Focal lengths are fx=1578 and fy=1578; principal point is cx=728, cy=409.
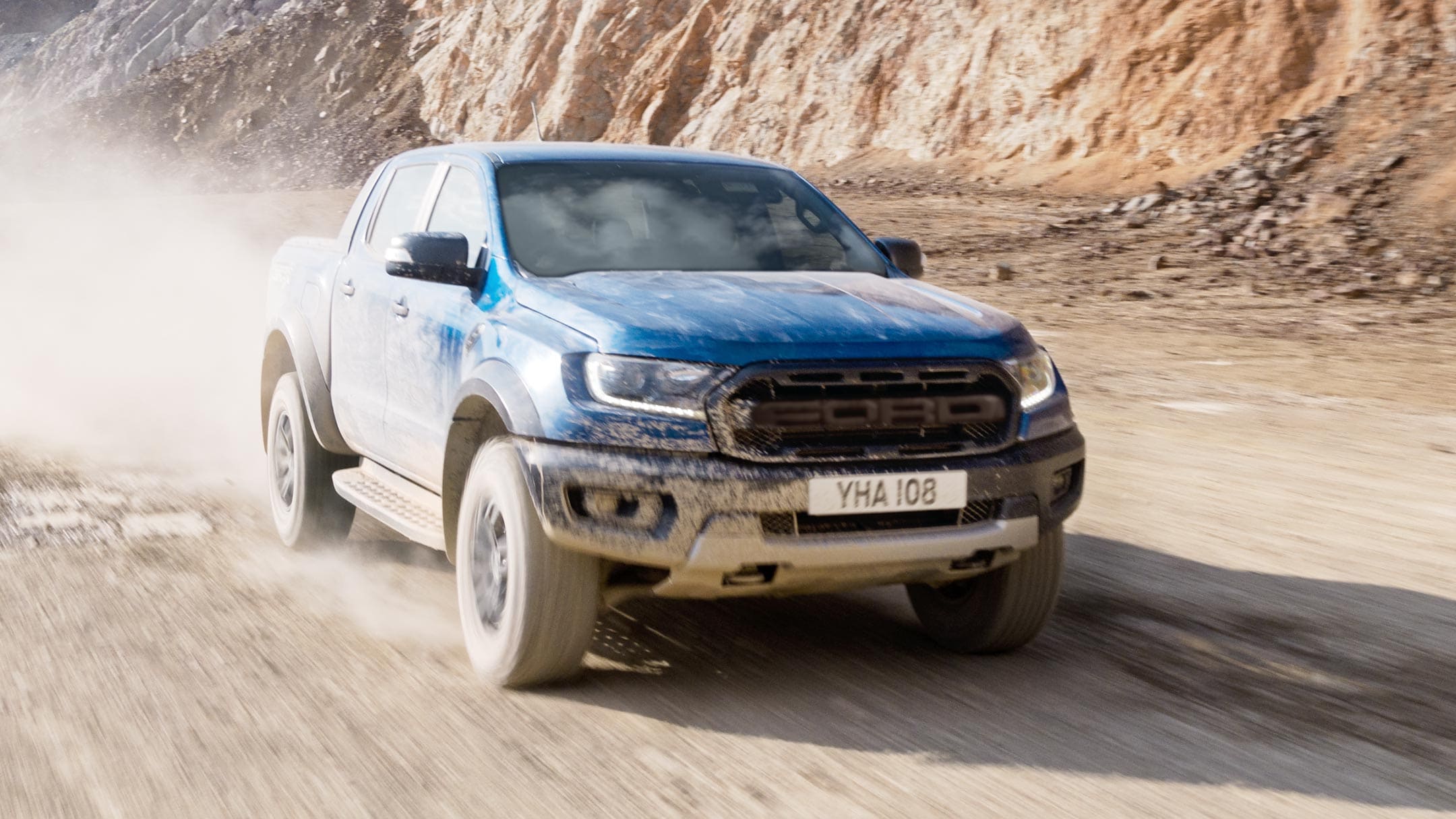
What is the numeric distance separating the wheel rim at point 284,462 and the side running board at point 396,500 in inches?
18.6

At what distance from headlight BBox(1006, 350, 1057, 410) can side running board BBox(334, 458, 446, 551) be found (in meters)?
1.86

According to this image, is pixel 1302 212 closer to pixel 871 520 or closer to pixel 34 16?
pixel 871 520

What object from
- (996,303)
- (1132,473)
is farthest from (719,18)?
(1132,473)

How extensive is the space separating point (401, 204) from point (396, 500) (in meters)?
1.32

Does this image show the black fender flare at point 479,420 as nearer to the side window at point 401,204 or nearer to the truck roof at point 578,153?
the truck roof at point 578,153

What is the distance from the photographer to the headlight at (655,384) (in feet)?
13.9

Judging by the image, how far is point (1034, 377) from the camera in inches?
183

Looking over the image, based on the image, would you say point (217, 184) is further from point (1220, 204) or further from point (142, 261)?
point (1220, 204)

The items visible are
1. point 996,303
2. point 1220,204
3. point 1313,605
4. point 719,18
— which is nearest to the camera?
point 1313,605

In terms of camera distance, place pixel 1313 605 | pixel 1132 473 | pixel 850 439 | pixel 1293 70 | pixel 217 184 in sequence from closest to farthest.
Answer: pixel 850 439, pixel 1313 605, pixel 1132 473, pixel 1293 70, pixel 217 184

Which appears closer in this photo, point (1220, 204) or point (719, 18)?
point (1220, 204)

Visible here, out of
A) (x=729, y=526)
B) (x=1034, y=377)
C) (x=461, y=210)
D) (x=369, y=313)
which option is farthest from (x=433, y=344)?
(x=1034, y=377)

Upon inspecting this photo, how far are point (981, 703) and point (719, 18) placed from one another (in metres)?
38.2

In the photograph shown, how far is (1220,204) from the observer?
22141 millimetres
